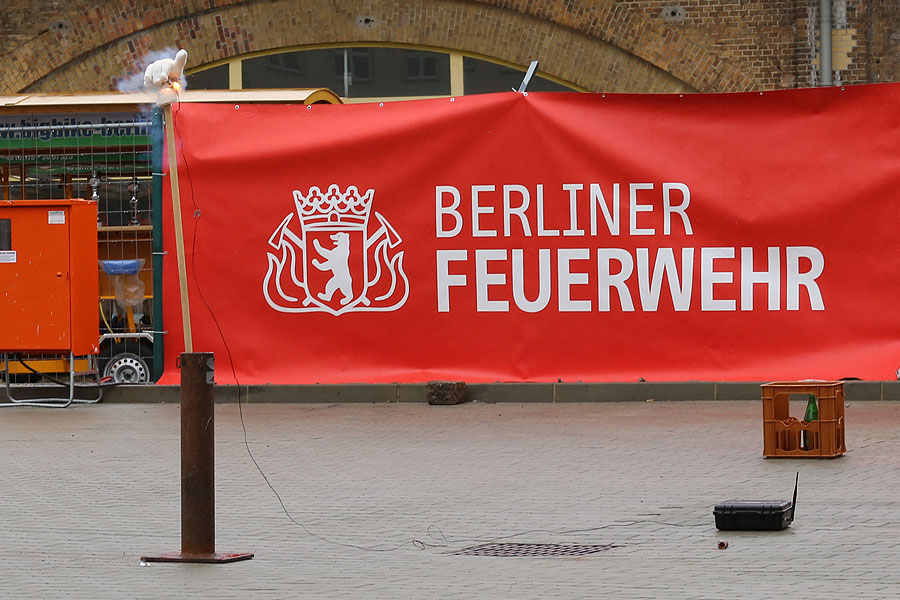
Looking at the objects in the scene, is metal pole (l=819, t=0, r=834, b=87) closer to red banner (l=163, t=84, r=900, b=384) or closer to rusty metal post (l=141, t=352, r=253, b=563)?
red banner (l=163, t=84, r=900, b=384)

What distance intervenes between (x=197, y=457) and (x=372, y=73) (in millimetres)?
18463

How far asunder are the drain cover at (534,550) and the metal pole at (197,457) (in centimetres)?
123

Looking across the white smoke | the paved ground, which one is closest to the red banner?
the paved ground

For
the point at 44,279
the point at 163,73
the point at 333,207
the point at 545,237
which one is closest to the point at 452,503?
the point at 163,73

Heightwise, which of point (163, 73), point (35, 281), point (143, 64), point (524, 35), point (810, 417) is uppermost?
point (524, 35)

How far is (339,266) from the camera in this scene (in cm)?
1547

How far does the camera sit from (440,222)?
15.3 metres

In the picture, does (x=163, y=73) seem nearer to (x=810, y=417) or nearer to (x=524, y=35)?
(x=810, y=417)

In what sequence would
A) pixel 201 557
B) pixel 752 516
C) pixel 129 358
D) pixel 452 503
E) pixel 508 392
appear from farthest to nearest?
pixel 129 358
pixel 508 392
pixel 452 503
pixel 752 516
pixel 201 557

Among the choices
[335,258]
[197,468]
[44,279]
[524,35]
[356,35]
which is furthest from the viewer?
[356,35]

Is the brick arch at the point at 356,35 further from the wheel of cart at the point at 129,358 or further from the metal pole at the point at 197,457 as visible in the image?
the metal pole at the point at 197,457

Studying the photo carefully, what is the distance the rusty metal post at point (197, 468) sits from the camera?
7691mm

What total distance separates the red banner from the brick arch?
9.89 m

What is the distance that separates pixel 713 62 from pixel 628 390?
36.5 ft
